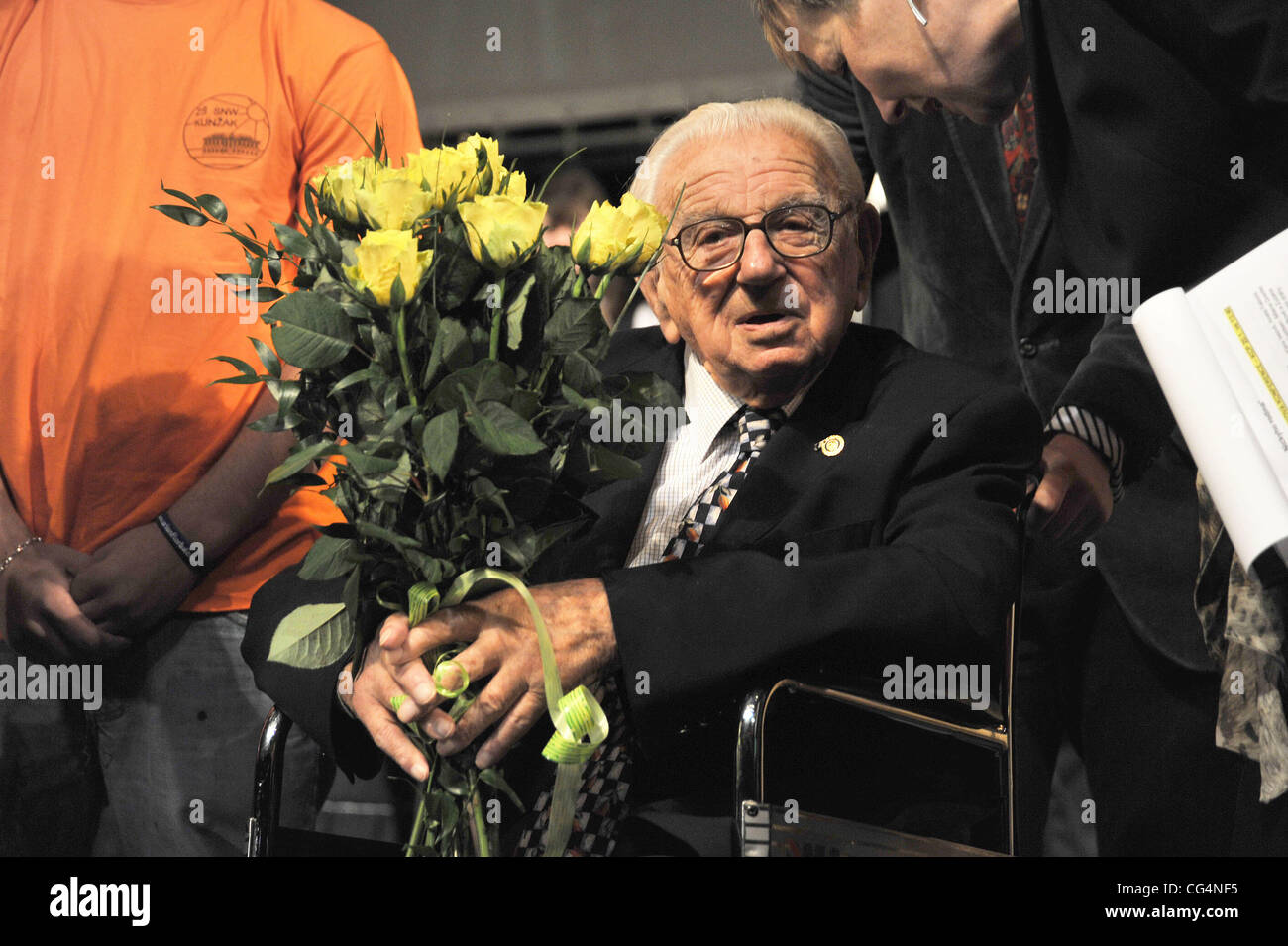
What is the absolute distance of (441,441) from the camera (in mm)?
1279

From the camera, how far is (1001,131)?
89.6 inches

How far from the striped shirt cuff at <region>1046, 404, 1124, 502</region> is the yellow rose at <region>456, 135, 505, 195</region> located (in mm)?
945

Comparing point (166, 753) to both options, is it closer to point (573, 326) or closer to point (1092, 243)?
point (573, 326)

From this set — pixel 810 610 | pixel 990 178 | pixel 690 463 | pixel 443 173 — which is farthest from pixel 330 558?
pixel 990 178

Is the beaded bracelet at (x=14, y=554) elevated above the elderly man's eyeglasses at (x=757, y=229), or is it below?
below

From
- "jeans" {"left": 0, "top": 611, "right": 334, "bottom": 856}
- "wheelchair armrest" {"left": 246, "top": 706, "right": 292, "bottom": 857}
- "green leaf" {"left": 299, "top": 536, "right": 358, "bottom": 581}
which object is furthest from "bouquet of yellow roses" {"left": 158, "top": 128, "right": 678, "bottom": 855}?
"jeans" {"left": 0, "top": 611, "right": 334, "bottom": 856}

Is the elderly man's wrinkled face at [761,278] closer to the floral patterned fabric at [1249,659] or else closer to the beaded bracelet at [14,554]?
the floral patterned fabric at [1249,659]

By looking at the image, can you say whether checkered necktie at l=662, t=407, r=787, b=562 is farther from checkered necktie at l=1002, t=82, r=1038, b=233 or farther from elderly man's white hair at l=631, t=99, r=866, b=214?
checkered necktie at l=1002, t=82, r=1038, b=233

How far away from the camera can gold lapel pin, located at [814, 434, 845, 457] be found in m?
1.75

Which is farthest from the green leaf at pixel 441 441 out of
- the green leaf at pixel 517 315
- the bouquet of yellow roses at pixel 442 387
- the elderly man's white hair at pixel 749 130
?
the elderly man's white hair at pixel 749 130

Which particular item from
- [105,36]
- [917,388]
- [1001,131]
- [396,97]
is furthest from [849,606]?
[105,36]

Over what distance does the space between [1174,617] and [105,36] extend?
209 cm

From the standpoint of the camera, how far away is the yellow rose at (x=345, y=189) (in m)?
1.37
